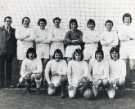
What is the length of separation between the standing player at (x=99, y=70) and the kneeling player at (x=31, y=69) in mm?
1034

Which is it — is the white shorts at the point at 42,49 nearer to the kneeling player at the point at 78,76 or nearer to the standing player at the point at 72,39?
the standing player at the point at 72,39

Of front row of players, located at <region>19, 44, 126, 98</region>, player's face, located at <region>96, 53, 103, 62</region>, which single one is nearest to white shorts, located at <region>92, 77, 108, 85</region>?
front row of players, located at <region>19, 44, 126, 98</region>

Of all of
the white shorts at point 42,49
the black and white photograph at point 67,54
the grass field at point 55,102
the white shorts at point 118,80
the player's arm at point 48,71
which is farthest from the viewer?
the white shorts at point 42,49

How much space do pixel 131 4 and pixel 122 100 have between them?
2360 mm

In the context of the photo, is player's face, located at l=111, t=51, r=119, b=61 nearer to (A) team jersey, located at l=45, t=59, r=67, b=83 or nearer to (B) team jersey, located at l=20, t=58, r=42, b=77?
(A) team jersey, located at l=45, t=59, r=67, b=83

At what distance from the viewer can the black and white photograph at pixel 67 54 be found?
26.8 feet

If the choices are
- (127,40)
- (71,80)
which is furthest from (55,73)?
(127,40)

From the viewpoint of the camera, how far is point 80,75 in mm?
8352

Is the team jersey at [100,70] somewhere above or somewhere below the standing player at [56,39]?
below

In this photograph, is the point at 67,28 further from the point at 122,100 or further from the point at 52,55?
the point at 122,100

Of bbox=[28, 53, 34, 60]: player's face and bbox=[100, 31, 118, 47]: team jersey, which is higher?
bbox=[100, 31, 118, 47]: team jersey

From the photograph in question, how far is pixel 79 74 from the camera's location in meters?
8.35

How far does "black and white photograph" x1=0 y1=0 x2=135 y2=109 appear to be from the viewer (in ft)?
26.8

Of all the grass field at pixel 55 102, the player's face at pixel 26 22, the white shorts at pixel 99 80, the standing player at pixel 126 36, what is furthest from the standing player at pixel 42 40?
the standing player at pixel 126 36
